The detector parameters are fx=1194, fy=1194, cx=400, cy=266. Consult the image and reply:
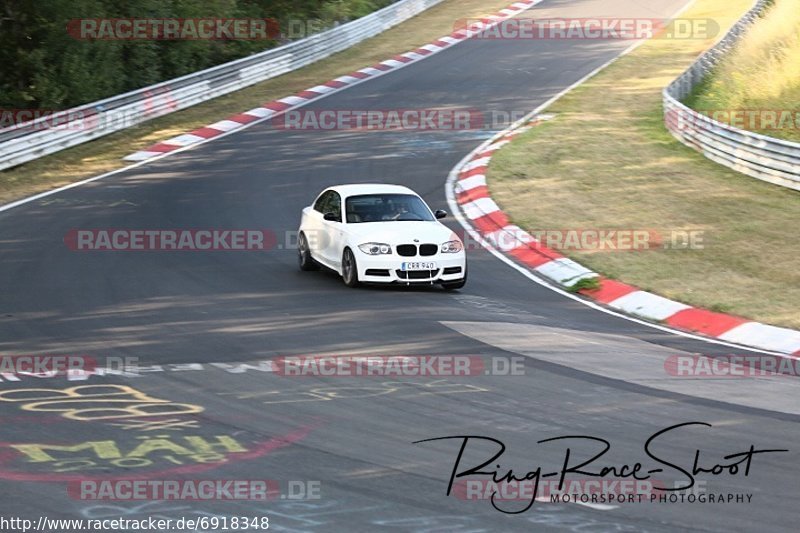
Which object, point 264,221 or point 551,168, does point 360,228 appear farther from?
point 551,168

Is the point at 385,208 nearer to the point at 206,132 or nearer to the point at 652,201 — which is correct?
the point at 652,201

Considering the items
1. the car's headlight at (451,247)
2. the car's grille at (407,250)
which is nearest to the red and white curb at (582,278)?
the car's headlight at (451,247)

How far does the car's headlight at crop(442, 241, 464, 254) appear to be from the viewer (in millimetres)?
16219

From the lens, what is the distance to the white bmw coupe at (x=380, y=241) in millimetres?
16078

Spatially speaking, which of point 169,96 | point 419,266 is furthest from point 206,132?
point 419,266

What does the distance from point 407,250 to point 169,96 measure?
17.9 meters

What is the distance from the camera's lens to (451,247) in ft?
53.4

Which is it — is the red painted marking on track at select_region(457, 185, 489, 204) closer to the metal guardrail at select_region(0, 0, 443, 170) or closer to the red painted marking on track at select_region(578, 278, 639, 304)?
the red painted marking on track at select_region(578, 278, 639, 304)

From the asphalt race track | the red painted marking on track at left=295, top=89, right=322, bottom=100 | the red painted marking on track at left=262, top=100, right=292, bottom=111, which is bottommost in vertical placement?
the asphalt race track

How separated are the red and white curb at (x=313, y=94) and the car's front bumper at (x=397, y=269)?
12596 millimetres

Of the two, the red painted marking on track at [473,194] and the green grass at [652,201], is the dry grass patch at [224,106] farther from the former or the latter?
the green grass at [652,201]

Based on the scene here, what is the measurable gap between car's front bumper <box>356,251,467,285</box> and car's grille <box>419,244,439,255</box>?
0.07m

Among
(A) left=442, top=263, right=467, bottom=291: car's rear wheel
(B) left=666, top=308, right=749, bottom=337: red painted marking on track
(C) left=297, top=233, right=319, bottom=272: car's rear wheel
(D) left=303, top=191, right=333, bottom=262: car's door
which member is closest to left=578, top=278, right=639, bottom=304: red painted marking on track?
(B) left=666, top=308, right=749, bottom=337: red painted marking on track

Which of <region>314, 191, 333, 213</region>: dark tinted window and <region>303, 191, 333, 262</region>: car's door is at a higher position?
<region>314, 191, 333, 213</region>: dark tinted window
